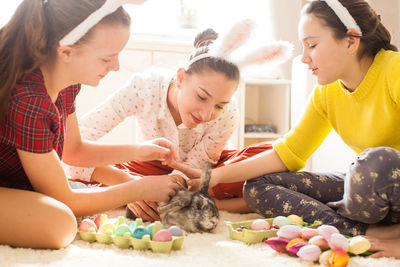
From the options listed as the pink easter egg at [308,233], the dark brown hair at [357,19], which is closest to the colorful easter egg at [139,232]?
the pink easter egg at [308,233]

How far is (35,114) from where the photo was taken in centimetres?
90

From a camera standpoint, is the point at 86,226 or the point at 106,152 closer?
the point at 86,226

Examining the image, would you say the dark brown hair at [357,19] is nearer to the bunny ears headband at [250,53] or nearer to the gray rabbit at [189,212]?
the bunny ears headband at [250,53]

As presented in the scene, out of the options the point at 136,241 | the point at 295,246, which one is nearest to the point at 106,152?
the point at 136,241

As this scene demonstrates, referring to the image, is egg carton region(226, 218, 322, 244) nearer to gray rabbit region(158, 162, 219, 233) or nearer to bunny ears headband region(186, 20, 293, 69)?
gray rabbit region(158, 162, 219, 233)

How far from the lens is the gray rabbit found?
42.5 inches

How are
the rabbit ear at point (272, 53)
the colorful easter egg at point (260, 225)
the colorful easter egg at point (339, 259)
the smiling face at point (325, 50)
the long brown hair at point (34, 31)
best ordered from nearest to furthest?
the colorful easter egg at point (339, 259)
the long brown hair at point (34, 31)
the colorful easter egg at point (260, 225)
the smiling face at point (325, 50)
the rabbit ear at point (272, 53)

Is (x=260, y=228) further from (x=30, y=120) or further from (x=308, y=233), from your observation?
(x=30, y=120)

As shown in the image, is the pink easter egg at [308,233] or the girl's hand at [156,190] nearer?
the pink easter egg at [308,233]

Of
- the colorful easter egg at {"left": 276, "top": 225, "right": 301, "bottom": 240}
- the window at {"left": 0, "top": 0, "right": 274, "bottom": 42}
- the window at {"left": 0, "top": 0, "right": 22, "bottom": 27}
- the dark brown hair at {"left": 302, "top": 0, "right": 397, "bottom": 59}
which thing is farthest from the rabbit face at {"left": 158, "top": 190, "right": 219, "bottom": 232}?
the window at {"left": 0, "top": 0, "right": 22, "bottom": 27}

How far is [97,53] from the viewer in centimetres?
99

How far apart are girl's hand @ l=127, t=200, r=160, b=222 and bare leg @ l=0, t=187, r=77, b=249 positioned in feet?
0.93

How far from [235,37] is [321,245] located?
0.66 m

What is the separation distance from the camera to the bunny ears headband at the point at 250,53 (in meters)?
1.26
